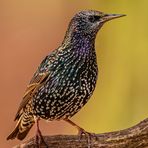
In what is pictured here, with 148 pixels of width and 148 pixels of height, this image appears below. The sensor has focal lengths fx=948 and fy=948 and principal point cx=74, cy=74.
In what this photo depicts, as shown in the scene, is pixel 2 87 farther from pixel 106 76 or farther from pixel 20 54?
pixel 106 76

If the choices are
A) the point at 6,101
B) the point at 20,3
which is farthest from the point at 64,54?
the point at 20,3

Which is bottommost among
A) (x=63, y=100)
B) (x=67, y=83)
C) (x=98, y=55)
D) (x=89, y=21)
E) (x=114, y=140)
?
(x=114, y=140)

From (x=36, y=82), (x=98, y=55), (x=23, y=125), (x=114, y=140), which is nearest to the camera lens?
(x=114, y=140)

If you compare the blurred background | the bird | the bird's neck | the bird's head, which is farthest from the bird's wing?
the blurred background

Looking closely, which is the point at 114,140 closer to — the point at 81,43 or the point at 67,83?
the point at 67,83

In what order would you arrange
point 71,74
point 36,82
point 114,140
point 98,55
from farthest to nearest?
point 98,55
point 36,82
point 71,74
point 114,140

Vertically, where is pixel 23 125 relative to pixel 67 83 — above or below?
below

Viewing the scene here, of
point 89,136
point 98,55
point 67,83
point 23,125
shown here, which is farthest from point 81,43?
point 98,55
